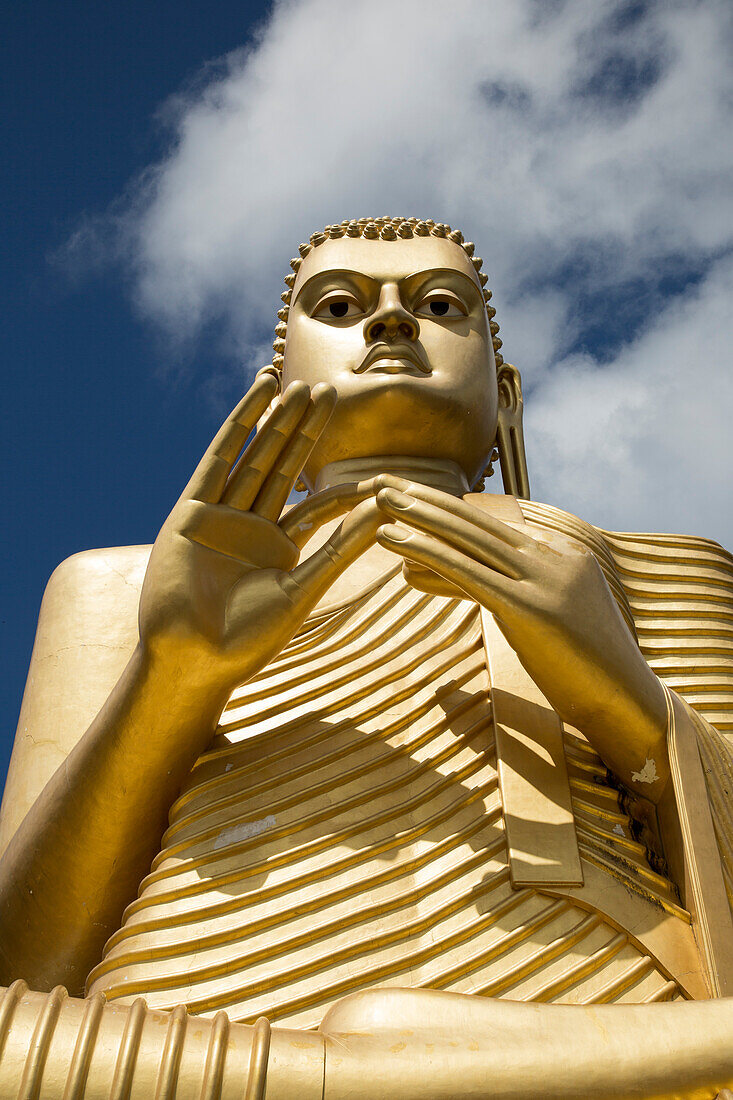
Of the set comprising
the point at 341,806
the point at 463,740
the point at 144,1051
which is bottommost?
the point at 144,1051

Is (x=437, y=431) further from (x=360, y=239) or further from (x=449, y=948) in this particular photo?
(x=449, y=948)

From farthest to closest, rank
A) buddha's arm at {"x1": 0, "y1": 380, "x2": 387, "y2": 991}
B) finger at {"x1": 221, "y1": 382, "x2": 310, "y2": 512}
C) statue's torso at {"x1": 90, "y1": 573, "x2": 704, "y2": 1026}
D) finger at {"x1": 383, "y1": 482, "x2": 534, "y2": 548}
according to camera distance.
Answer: finger at {"x1": 221, "y1": 382, "x2": 310, "y2": 512} → buddha's arm at {"x1": 0, "y1": 380, "x2": 387, "y2": 991} → finger at {"x1": 383, "y1": 482, "x2": 534, "y2": 548} → statue's torso at {"x1": 90, "y1": 573, "x2": 704, "y2": 1026}

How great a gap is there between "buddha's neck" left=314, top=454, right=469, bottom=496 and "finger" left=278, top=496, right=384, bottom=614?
4.30 feet

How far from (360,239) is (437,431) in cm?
104

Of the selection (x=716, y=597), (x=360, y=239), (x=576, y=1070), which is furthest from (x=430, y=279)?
(x=576, y=1070)

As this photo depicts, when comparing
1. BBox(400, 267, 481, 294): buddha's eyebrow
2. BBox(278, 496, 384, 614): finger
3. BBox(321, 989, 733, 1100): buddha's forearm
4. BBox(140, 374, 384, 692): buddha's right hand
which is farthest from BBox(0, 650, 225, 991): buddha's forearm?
BBox(400, 267, 481, 294): buddha's eyebrow

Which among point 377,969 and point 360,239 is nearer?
point 377,969

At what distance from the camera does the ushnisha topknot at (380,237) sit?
588 centimetres

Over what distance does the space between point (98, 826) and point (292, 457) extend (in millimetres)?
1293

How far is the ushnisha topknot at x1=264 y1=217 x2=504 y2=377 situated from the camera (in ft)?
19.3

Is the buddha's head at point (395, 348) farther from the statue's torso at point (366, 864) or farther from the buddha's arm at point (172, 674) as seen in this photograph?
the buddha's arm at point (172, 674)

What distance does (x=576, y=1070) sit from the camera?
9.63 feet

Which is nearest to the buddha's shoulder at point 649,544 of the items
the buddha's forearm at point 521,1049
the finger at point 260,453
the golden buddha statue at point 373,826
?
Answer: the golden buddha statue at point 373,826

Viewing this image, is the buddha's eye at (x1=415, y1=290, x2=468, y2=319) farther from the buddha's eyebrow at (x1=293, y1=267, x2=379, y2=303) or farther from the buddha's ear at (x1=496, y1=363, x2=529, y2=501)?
the buddha's ear at (x1=496, y1=363, x2=529, y2=501)
